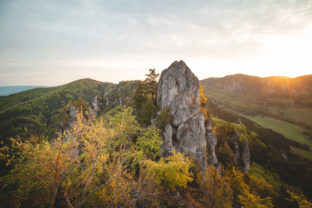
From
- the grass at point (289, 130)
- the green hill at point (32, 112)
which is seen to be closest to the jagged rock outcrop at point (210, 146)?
the green hill at point (32, 112)

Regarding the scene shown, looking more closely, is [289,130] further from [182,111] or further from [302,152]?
A: [182,111]

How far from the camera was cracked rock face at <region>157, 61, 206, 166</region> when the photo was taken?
24484 mm

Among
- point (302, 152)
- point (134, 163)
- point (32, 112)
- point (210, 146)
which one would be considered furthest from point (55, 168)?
point (32, 112)

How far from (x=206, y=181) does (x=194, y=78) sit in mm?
21366

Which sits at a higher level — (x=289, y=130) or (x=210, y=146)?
(x=210, y=146)

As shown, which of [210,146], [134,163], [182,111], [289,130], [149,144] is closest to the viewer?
[134,163]

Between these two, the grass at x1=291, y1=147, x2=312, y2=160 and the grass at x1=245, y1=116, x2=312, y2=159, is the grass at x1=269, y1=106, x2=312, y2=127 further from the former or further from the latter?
the grass at x1=291, y1=147, x2=312, y2=160

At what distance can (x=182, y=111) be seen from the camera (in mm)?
25406

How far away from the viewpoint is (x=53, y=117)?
135 m

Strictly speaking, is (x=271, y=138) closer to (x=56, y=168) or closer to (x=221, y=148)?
(x=221, y=148)

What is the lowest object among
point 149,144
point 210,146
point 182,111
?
point 210,146

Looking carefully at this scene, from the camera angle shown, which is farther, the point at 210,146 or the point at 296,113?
the point at 296,113

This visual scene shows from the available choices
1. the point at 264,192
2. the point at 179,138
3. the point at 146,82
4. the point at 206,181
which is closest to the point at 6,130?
the point at 146,82

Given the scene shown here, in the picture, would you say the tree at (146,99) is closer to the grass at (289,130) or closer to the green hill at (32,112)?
the green hill at (32,112)
